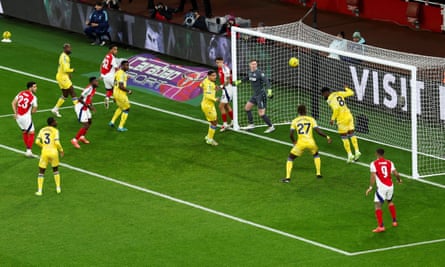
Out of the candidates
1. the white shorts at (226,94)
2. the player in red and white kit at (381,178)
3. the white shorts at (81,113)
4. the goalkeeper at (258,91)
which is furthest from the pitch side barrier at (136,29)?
the player in red and white kit at (381,178)

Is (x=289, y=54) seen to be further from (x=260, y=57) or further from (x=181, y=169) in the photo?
(x=181, y=169)

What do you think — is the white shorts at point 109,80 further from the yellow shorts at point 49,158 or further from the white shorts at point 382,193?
the white shorts at point 382,193

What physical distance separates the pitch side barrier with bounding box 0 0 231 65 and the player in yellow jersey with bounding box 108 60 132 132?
5.92 metres

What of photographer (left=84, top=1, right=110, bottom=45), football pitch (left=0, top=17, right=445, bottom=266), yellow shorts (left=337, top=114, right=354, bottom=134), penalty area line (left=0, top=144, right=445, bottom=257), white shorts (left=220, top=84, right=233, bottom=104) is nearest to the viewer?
football pitch (left=0, top=17, right=445, bottom=266)

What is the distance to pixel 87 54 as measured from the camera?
140 ft

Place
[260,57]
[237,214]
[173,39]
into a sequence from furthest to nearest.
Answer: [173,39] → [260,57] → [237,214]

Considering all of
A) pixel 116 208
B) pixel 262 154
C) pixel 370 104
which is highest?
pixel 370 104

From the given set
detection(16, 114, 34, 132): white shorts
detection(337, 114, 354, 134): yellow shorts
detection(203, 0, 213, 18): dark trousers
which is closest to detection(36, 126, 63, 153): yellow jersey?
detection(16, 114, 34, 132): white shorts

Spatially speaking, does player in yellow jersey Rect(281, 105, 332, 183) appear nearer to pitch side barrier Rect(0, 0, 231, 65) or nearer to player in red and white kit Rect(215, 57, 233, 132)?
player in red and white kit Rect(215, 57, 233, 132)

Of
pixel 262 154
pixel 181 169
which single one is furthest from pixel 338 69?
pixel 181 169

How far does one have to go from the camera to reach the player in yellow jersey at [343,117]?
3114 centimetres

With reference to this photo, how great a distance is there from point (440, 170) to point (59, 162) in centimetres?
968

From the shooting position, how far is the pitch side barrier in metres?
40.3

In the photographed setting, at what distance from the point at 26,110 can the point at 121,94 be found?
3.10m
